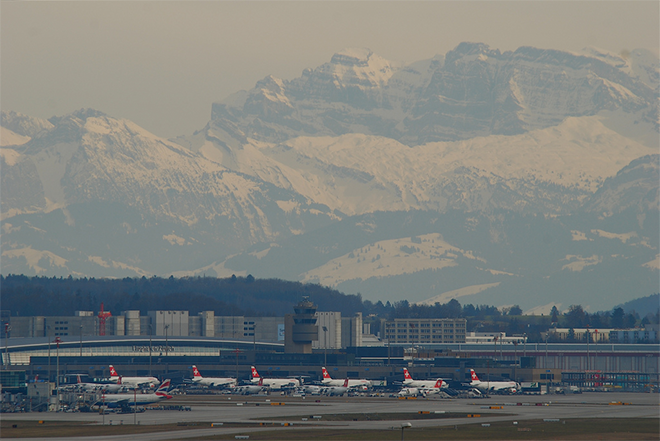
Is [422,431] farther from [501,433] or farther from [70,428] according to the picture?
[70,428]

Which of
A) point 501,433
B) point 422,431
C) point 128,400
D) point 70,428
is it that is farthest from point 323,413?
point 70,428

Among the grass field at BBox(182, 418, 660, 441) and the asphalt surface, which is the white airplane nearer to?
the asphalt surface

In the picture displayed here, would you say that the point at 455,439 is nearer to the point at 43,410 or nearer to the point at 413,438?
the point at 413,438

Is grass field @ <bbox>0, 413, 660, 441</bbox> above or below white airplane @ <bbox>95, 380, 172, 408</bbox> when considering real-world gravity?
below

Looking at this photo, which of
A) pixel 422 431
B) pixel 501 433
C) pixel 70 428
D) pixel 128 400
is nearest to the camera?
pixel 501 433

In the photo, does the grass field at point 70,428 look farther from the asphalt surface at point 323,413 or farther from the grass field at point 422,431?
the asphalt surface at point 323,413

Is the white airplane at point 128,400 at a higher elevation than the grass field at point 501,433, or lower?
higher

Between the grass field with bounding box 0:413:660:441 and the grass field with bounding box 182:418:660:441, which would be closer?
the grass field with bounding box 182:418:660:441

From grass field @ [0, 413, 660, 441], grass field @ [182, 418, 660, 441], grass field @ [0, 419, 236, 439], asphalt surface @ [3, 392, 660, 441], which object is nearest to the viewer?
grass field @ [182, 418, 660, 441]

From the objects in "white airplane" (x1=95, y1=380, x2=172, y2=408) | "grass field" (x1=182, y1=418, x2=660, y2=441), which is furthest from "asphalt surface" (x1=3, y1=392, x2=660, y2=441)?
Result: "white airplane" (x1=95, y1=380, x2=172, y2=408)

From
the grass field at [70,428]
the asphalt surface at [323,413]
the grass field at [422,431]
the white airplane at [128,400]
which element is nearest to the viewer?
the grass field at [422,431]

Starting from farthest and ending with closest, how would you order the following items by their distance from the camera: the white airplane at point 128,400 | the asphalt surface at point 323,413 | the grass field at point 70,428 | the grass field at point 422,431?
1. the white airplane at point 128,400
2. the asphalt surface at point 323,413
3. the grass field at point 70,428
4. the grass field at point 422,431

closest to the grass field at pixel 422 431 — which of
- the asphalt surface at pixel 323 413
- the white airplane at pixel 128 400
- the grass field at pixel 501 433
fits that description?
the grass field at pixel 501 433

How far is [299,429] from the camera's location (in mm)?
144125
